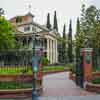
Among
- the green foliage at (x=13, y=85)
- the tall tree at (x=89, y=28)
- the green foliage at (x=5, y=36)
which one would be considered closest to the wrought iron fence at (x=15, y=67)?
the green foliage at (x=13, y=85)

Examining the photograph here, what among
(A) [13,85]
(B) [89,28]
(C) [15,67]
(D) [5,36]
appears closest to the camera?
(A) [13,85]

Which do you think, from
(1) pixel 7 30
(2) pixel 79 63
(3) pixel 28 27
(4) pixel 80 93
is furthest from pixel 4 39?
(4) pixel 80 93

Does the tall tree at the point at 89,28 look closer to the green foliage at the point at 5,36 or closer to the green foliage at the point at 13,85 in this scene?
the green foliage at the point at 13,85

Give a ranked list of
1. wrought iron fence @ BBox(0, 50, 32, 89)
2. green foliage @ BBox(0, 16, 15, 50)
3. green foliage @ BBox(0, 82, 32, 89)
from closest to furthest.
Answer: green foliage @ BBox(0, 82, 32, 89)
wrought iron fence @ BBox(0, 50, 32, 89)
green foliage @ BBox(0, 16, 15, 50)

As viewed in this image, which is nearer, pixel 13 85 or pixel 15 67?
pixel 13 85

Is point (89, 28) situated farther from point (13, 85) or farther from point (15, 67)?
point (13, 85)

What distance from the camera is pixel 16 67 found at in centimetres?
2175

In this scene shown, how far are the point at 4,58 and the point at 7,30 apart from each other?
36734 mm

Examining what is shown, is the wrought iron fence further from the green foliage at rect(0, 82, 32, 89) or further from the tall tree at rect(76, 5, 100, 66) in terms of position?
the tall tree at rect(76, 5, 100, 66)

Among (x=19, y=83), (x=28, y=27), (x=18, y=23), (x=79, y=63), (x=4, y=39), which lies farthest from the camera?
(x=18, y=23)

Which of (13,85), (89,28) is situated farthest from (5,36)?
(13,85)

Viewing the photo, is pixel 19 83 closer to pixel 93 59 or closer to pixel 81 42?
pixel 93 59

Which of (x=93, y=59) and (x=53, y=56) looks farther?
(x=53, y=56)

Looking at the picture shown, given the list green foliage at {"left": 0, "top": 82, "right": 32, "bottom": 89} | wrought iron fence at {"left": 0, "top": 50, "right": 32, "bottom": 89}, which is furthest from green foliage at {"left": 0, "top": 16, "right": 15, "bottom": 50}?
green foliage at {"left": 0, "top": 82, "right": 32, "bottom": 89}
